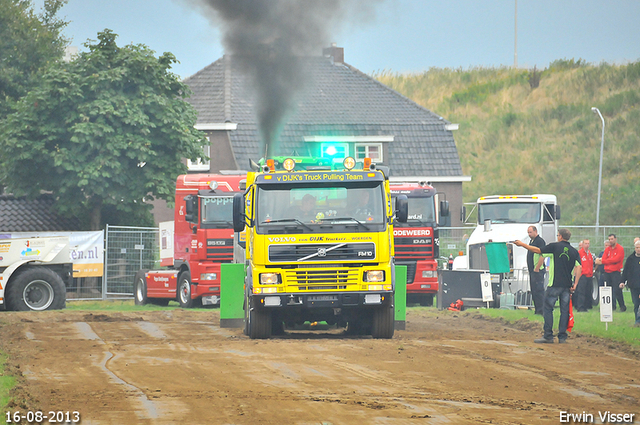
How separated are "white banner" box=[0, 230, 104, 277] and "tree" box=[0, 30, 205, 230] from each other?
2209mm

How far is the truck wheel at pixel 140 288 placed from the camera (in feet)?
86.3

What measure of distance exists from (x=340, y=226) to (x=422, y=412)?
6039mm

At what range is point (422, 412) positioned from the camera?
805cm

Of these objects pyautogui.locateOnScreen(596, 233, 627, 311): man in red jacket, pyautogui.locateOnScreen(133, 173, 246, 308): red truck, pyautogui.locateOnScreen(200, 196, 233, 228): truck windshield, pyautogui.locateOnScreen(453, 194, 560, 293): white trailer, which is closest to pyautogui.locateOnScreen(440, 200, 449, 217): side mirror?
pyautogui.locateOnScreen(453, 194, 560, 293): white trailer

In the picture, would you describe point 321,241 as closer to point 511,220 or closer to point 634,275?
point 634,275

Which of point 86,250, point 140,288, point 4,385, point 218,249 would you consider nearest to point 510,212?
point 218,249

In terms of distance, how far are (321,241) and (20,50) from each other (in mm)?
24957

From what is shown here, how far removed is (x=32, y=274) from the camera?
2184 cm

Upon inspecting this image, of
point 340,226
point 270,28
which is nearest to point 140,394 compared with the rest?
point 340,226

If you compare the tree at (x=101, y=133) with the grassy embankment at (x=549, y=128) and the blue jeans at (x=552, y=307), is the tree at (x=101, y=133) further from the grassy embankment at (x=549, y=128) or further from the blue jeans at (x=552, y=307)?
the grassy embankment at (x=549, y=128)

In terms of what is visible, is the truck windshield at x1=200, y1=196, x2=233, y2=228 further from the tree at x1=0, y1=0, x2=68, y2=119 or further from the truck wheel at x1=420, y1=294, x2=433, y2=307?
the tree at x1=0, y1=0, x2=68, y2=119

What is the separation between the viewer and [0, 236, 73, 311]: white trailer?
2169cm

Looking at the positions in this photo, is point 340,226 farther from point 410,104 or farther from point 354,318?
point 410,104

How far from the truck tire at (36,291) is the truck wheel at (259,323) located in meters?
9.27
